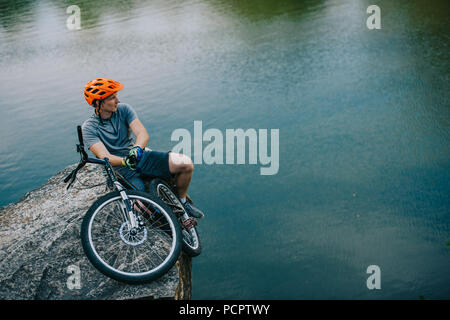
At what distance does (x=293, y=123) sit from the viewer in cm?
942

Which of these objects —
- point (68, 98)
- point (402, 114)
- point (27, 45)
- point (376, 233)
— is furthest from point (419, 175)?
point (27, 45)

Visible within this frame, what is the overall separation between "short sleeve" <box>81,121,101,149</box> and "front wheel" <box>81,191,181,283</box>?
0.95m

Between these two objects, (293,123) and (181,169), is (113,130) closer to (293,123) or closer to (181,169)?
(181,169)

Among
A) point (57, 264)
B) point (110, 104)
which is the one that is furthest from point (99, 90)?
point (57, 264)

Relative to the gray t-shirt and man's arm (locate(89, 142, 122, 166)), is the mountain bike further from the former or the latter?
the gray t-shirt

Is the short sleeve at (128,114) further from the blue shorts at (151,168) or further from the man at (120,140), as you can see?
the blue shorts at (151,168)

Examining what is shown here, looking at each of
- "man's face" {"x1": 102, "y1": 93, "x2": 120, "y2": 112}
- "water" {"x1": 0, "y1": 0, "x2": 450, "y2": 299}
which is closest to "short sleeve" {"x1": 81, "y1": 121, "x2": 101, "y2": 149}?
"man's face" {"x1": 102, "y1": 93, "x2": 120, "y2": 112}

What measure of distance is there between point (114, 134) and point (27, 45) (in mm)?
18932

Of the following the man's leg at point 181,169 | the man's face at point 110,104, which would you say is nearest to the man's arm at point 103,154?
the man's face at point 110,104

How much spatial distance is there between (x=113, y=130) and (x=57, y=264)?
1.71 metres

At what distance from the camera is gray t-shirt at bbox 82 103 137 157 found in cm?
466

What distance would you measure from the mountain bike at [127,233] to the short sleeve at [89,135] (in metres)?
0.59

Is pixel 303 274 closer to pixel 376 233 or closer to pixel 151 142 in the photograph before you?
pixel 376 233

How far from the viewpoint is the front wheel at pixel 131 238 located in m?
3.76
